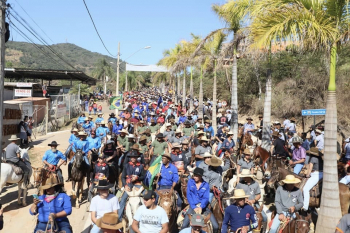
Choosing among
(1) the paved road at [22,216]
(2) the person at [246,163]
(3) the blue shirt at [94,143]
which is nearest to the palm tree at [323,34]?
(2) the person at [246,163]

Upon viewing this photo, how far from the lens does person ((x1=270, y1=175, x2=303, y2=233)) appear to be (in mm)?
7113

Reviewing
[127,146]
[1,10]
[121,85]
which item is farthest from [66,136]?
[121,85]

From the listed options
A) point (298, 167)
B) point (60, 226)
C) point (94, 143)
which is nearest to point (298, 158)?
point (298, 167)

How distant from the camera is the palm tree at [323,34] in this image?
26.6 feet

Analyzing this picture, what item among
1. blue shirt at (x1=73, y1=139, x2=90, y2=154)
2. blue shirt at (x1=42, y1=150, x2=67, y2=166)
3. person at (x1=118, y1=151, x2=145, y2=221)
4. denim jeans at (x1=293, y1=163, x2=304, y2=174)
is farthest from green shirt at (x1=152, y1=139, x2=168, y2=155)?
denim jeans at (x1=293, y1=163, x2=304, y2=174)

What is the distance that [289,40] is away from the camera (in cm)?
863

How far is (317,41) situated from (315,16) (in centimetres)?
62

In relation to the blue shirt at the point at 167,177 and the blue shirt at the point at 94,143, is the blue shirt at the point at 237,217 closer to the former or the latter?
the blue shirt at the point at 167,177

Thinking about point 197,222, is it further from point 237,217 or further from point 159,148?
point 159,148

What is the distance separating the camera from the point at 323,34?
8.14 metres

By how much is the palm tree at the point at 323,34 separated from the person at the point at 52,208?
5.50 metres

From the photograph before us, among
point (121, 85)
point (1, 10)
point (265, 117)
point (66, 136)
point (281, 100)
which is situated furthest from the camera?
point (121, 85)

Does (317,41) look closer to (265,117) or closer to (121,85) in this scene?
(265,117)

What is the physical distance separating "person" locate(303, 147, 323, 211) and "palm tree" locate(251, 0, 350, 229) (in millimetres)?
481
